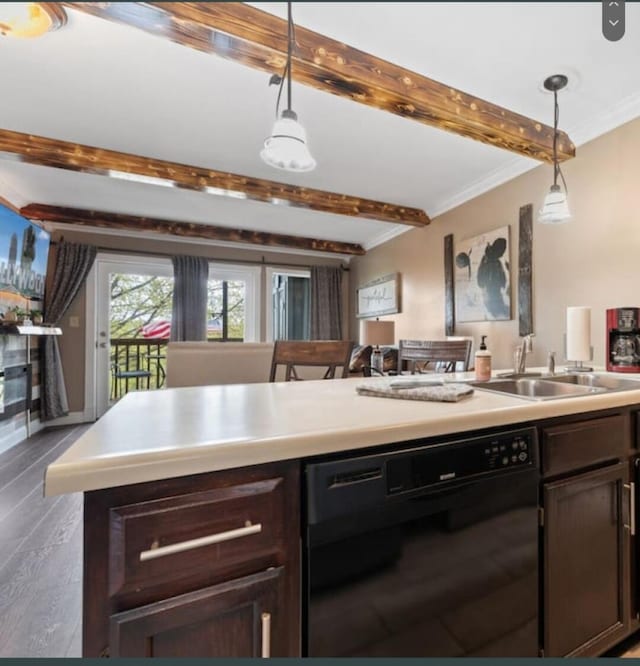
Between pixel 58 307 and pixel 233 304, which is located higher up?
pixel 233 304

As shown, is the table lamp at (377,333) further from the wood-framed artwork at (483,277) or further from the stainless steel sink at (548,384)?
the stainless steel sink at (548,384)

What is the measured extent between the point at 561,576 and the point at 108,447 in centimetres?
126

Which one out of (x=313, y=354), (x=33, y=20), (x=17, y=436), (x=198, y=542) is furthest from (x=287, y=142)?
(x=17, y=436)

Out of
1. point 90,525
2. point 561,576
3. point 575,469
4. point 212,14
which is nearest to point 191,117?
point 212,14

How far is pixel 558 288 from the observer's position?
2.58 metres

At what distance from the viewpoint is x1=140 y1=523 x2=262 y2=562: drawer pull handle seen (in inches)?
23.0

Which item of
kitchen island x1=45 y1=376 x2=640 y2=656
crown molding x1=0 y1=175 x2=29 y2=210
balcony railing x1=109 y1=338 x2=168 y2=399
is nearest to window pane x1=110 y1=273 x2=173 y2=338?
balcony railing x1=109 y1=338 x2=168 y2=399

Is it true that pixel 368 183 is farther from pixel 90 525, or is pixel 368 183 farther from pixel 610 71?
pixel 90 525

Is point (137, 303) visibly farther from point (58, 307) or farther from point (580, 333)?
point (580, 333)

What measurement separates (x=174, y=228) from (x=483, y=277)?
3.64 metres

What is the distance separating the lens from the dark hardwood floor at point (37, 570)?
1.25 meters

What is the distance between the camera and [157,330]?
4848mm

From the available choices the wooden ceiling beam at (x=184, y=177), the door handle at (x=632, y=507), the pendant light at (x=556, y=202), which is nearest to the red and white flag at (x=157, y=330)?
the wooden ceiling beam at (x=184, y=177)

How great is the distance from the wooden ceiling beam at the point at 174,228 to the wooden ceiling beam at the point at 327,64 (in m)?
3.13
